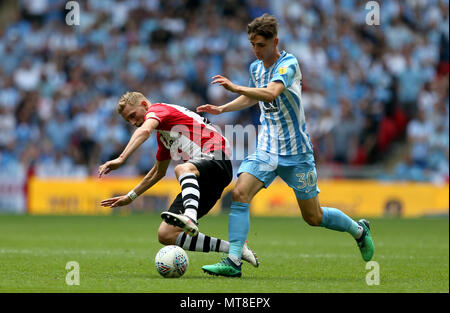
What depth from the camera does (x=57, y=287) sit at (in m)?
6.14

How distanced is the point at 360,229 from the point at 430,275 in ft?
2.69

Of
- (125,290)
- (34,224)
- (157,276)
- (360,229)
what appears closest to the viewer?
(125,290)

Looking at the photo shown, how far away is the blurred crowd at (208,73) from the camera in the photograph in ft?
61.2

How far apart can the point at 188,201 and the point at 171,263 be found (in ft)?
1.92

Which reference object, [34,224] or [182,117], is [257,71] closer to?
[182,117]

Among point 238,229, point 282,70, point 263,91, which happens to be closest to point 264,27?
point 282,70

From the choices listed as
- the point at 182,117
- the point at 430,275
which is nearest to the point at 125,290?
the point at 182,117

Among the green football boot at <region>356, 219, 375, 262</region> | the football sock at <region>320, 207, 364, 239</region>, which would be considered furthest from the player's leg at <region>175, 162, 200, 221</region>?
the green football boot at <region>356, 219, 375, 262</region>

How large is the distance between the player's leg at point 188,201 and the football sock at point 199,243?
0.46 m

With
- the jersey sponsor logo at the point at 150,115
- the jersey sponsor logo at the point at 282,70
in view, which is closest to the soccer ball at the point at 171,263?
the jersey sponsor logo at the point at 150,115

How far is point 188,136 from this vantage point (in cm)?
755

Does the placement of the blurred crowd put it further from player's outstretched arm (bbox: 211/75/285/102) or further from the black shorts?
player's outstretched arm (bbox: 211/75/285/102)

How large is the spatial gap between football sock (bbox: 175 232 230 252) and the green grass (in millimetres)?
260

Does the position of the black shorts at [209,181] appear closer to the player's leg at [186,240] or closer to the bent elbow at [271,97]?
the player's leg at [186,240]
